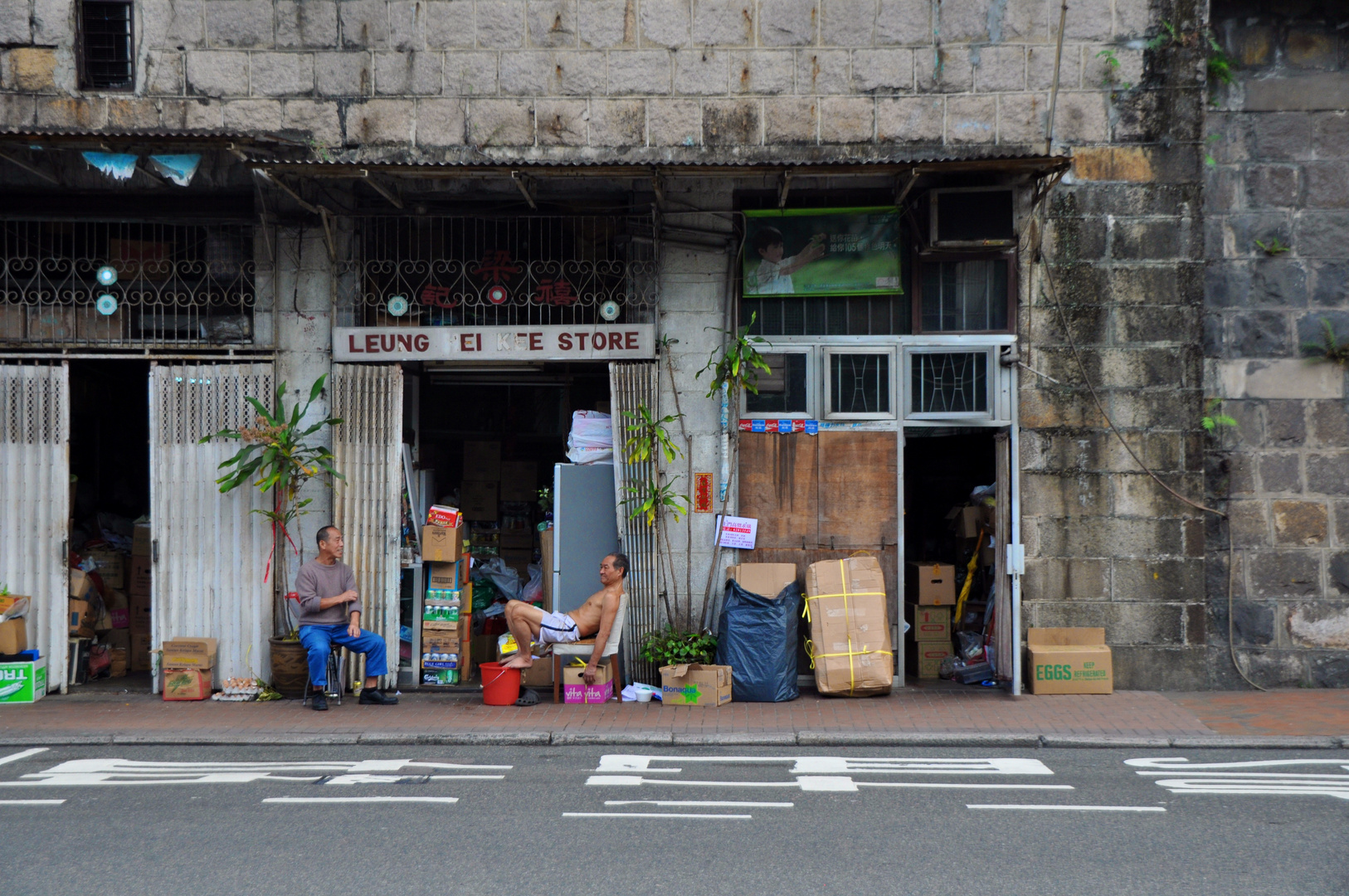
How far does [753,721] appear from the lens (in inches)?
332

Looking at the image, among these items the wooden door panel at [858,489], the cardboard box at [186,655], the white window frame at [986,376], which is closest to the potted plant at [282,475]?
the cardboard box at [186,655]

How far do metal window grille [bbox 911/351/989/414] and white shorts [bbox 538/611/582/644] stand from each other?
151 inches

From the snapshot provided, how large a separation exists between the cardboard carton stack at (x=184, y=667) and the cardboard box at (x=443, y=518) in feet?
7.67

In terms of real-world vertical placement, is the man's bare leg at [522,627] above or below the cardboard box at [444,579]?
below

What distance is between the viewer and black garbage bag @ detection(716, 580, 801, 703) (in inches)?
360

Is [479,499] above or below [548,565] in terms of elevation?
above

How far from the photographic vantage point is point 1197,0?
952 centimetres

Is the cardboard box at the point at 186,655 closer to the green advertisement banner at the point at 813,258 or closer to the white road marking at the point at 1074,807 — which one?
the green advertisement banner at the point at 813,258

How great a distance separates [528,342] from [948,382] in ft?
13.2

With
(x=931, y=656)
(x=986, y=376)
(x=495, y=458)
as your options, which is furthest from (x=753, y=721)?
(x=495, y=458)

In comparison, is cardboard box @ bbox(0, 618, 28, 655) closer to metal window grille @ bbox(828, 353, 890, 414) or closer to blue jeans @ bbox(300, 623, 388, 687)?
blue jeans @ bbox(300, 623, 388, 687)

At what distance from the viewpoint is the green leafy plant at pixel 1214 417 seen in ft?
31.2

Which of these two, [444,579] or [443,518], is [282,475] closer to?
[443,518]

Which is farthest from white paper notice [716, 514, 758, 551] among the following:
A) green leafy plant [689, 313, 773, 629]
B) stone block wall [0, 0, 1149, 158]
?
stone block wall [0, 0, 1149, 158]
